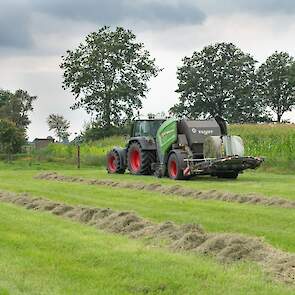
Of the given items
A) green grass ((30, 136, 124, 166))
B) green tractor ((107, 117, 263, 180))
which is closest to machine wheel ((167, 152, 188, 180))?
green tractor ((107, 117, 263, 180))

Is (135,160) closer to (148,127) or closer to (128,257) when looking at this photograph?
(148,127)

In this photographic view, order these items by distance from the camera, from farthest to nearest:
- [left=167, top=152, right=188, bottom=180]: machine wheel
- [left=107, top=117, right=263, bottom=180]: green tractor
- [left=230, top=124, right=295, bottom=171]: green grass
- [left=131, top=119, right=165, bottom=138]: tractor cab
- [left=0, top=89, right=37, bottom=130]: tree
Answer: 1. [left=0, top=89, right=37, bottom=130]: tree
2. [left=230, top=124, right=295, bottom=171]: green grass
3. [left=131, top=119, right=165, bottom=138]: tractor cab
4. [left=167, top=152, right=188, bottom=180]: machine wheel
5. [left=107, top=117, right=263, bottom=180]: green tractor

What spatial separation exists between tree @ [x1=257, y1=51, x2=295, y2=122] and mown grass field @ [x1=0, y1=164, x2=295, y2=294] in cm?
6438

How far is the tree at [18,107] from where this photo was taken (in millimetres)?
86188

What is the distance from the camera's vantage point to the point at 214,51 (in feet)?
247

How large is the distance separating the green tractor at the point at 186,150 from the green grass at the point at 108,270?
11.0 m

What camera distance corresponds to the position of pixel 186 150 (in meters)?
20.7

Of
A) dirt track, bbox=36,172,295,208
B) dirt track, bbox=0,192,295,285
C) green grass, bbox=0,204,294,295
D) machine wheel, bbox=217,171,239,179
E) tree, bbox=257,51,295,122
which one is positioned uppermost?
tree, bbox=257,51,295,122

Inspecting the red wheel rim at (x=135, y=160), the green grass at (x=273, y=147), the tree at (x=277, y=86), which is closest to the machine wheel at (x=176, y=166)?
the red wheel rim at (x=135, y=160)

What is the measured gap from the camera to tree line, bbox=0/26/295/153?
56.9 metres

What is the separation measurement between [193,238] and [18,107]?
82.0m

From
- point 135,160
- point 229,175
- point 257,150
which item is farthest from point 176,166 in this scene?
point 257,150

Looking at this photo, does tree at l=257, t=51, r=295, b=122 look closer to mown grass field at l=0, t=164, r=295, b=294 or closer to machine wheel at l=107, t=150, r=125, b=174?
machine wheel at l=107, t=150, r=125, b=174

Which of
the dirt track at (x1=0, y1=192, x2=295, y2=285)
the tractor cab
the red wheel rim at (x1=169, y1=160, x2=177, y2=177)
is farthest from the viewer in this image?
the tractor cab
